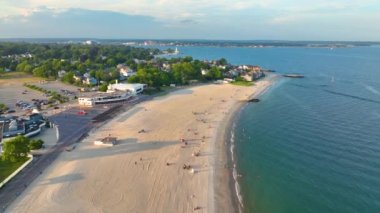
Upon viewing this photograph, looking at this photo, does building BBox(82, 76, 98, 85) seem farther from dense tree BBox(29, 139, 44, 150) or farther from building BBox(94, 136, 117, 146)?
dense tree BBox(29, 139, 44, 150)

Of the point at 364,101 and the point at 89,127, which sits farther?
the point at 364,101

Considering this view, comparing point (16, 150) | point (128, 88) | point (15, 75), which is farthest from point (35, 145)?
point (15, 75)

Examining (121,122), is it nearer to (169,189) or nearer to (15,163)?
(15,163)

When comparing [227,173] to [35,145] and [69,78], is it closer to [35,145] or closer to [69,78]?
[35,145]

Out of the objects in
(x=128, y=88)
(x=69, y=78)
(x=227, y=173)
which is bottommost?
(x=227, y=173)

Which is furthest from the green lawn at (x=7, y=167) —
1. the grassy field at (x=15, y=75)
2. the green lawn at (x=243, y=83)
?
the grassy field at (x=15, y=75)

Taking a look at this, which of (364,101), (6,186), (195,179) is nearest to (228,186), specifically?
(195,179)
